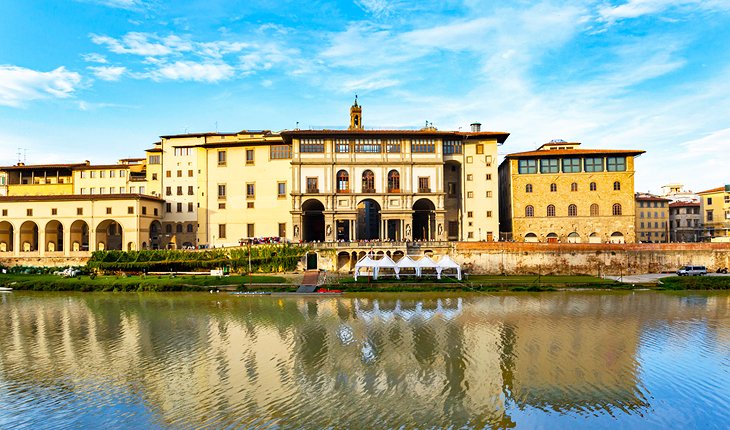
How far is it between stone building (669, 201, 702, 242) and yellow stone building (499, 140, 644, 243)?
3200 cm

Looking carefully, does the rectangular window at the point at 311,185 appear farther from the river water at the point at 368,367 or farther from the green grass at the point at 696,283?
the green grass at the point at 696,283

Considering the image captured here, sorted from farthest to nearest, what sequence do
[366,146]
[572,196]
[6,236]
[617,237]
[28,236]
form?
1. [28,236]
2. [6,236]
3. [572,196]
4. [617,237]
5. [366,146]

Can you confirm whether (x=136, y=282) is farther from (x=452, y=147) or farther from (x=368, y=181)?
(x=452, y=147)

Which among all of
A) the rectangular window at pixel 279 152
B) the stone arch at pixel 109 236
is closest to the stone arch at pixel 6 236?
the stone arch at pixel 109 236

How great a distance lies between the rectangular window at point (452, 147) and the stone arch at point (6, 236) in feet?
193

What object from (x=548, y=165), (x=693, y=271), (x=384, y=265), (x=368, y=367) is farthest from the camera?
(x=548, y=165)

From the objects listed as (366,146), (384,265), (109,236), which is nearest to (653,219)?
(366,146)

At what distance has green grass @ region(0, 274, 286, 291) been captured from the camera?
150 ft

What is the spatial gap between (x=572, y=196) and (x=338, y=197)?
101 ft

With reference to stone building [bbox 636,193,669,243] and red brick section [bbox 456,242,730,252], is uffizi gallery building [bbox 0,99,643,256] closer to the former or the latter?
red brick section [bbox 456,242,730,252]

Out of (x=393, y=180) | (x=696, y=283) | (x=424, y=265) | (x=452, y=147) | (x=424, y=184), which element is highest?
(x=452, y=147)

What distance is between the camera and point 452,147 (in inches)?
2419

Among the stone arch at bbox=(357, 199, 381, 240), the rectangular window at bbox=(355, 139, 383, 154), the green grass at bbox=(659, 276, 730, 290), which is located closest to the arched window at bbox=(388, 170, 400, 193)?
the rectangular window at bbox=(355, 139, 383, 154)

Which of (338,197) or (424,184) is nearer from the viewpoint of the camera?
(338,197)
